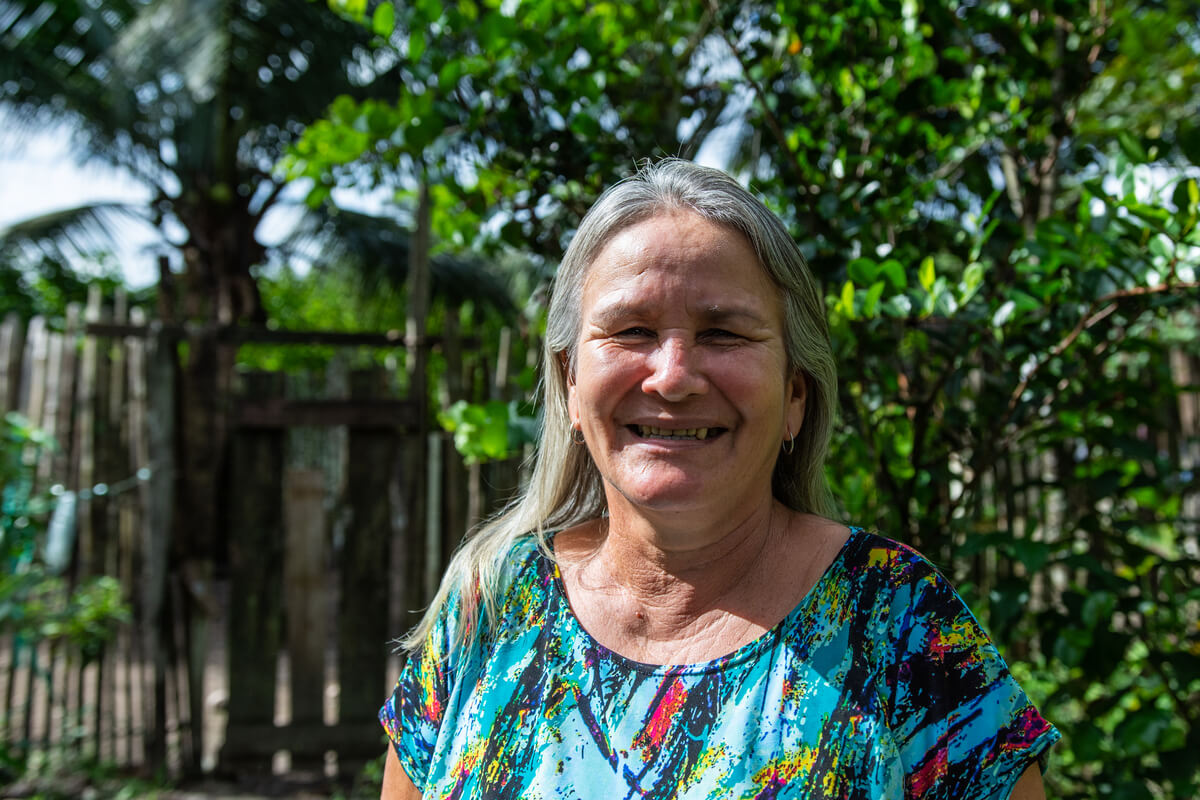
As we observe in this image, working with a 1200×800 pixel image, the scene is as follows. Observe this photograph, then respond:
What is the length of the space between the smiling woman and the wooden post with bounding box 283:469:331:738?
266 centimetres

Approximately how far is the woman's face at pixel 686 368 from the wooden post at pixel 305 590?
2952mm

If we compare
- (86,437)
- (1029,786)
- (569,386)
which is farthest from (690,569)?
(86,437)

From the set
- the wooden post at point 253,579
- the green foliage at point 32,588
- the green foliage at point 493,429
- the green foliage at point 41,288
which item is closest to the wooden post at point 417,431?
the wooden post at point 253,579

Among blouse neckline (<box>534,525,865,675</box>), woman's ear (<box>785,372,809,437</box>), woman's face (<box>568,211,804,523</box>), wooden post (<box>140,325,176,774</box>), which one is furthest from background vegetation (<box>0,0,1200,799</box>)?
wooden post (<box>140,325,176,774</box>)

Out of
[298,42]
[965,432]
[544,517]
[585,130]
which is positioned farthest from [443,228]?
[298,42]

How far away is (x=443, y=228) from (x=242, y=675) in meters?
2.37

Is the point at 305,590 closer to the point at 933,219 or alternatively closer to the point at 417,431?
the point at 417,431

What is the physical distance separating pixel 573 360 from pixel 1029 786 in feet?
3.07

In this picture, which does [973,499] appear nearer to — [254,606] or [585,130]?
[585,130]

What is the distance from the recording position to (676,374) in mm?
1352

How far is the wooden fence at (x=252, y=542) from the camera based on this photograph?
3.95 meters

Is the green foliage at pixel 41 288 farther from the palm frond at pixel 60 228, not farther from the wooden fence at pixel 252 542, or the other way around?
the wooden fence at pixel 252 542

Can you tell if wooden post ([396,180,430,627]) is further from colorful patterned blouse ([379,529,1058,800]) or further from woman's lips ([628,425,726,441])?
woman's lips ([628,425,726,441])

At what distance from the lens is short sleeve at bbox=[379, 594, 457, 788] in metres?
1.50
